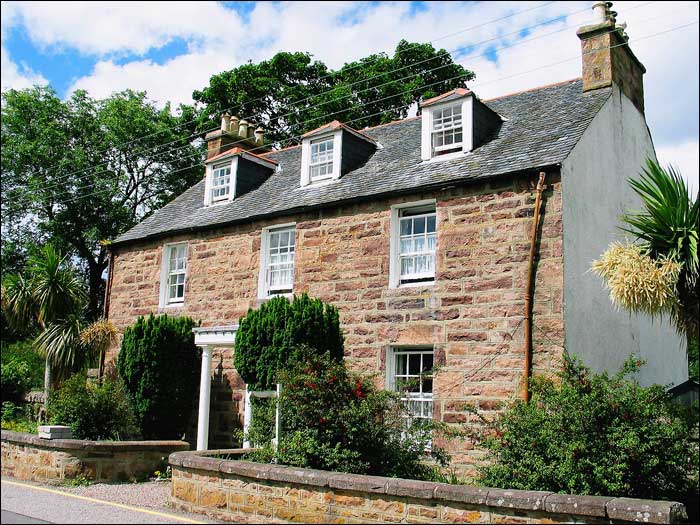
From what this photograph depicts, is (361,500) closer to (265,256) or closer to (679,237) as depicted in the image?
(679,237)

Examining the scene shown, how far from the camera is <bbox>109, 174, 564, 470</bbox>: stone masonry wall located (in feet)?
39.9

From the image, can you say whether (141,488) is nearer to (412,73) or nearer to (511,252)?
(511,252)

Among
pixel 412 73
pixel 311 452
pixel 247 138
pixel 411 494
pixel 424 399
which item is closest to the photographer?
pixel 411 494

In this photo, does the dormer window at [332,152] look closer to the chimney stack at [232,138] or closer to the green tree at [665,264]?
the chimney stack at [232,138]

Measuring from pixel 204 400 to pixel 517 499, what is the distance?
378 inches

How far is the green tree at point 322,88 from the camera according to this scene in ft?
95.9

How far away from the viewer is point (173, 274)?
18578 millimetres

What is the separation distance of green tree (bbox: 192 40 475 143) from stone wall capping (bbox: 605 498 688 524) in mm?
22125

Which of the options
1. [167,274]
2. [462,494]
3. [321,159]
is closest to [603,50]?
[321,159]

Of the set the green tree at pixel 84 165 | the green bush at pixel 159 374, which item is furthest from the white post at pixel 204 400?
the green tree at pixel 84 165

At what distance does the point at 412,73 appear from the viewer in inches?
1176

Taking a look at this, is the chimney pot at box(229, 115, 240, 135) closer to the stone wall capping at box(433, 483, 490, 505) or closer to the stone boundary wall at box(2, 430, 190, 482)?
the stone boundary wall at box(2, 430, 190, 482)

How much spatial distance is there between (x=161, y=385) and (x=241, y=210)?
15.3 ft

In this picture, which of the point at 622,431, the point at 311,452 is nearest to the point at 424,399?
the point at 311,452
